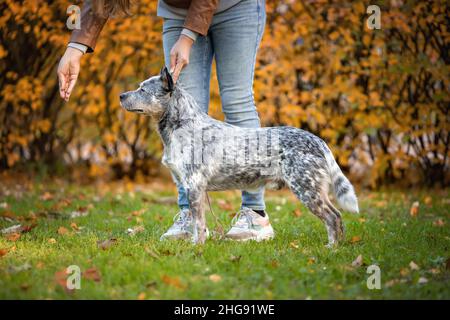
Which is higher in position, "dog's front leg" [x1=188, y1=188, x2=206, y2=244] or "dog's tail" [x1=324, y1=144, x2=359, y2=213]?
"dog's tail" [x1=324, y1=144, x2=359, y2=213]

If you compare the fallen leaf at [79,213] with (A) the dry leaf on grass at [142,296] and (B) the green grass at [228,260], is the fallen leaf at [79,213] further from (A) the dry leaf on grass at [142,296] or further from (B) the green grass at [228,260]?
(A) the dry leaf on grass at [142,296]

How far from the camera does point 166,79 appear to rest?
3506 mm

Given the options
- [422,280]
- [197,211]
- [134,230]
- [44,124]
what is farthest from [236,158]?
[44,124]

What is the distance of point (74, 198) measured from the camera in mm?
6195

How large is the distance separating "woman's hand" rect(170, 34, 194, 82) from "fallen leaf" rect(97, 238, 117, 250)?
3.74 feet

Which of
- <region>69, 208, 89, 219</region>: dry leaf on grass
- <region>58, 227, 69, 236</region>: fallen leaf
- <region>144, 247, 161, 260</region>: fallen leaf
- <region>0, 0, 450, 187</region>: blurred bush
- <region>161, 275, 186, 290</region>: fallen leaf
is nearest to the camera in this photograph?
<region>161, 275, 186, 290</region>: fallen leaf

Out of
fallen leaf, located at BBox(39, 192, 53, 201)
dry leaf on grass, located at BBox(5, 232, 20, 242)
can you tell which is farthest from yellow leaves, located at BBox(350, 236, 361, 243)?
fallen leaf, located at BBox(39, 192, 53, 201)

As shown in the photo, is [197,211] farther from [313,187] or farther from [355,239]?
[355,239]

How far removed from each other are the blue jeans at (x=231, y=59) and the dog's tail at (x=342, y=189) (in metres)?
0.53

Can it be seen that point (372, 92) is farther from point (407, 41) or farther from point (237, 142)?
point (237, 142)

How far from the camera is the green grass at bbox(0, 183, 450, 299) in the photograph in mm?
2682

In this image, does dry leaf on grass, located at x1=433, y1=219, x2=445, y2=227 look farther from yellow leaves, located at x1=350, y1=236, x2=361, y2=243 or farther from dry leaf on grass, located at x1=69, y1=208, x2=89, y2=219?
dry leaf on grass, located at x1=69, y1=208, x2=89, y2=219

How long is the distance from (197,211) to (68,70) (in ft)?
4.10

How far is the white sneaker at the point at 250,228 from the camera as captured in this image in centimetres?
385
